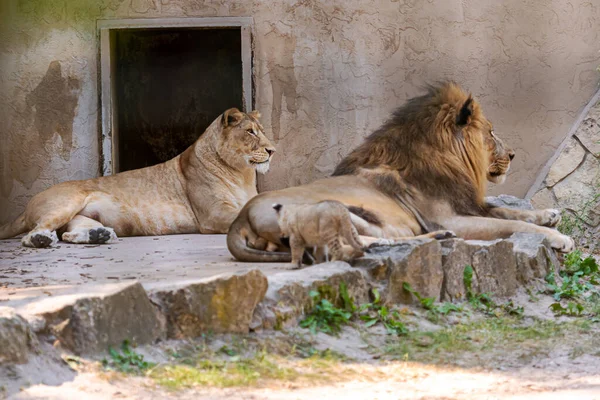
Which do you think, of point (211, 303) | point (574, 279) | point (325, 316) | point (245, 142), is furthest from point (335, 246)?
point (245, 142)

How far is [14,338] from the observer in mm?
3625

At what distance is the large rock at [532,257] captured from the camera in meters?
6.79

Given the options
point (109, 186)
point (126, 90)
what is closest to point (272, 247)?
point (109, 186)

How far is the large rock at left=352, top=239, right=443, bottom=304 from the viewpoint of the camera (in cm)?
551

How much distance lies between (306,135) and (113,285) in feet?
19.4

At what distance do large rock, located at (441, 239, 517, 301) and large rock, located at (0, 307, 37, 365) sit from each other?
3.04 metres

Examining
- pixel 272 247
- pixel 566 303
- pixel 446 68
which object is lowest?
pixel 566 303

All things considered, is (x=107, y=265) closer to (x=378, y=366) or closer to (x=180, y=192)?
(x=378, y=366)

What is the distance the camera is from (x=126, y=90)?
503 inches

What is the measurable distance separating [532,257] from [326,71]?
395 centimetres

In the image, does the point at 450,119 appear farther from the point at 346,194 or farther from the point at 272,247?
the point at 272,247

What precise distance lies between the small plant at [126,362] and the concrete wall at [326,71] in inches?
237

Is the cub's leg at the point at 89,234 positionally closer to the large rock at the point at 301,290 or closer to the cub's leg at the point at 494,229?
the cub's leg at the point at 494,229

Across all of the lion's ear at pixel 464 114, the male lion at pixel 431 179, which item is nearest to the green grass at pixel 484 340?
the male lion at pixel 431 179
